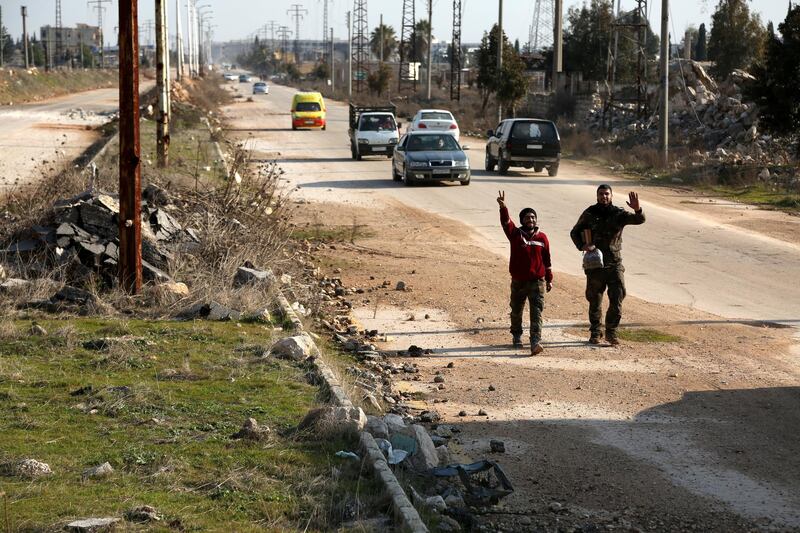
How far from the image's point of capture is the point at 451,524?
6266mm

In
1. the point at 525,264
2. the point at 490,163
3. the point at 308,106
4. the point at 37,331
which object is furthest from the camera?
the point at 308,106

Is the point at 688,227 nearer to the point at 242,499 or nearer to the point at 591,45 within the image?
the point at 242,499

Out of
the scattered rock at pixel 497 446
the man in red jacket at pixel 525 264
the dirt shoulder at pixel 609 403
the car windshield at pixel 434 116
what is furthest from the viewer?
the car windshield at pixel 434 116

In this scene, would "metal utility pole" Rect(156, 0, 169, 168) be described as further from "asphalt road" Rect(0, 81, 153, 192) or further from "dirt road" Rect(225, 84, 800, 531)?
"dirt road" Rect(225, 84, 800, 531)

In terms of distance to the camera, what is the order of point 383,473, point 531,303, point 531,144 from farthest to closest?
point 531,144, point 531,303, point 383,473

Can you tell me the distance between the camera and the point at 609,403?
9422mm

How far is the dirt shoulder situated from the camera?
704 centimetres

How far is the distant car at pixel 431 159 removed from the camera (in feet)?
95.0

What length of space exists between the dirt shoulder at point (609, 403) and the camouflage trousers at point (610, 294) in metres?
0.32

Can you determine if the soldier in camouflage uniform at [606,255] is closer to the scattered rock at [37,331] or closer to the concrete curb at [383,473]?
the concrete curb at [383,473]

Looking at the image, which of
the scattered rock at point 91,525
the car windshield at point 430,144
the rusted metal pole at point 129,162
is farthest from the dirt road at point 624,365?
the car windshield at point 430,144

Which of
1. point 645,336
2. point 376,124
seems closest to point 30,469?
point 645,336

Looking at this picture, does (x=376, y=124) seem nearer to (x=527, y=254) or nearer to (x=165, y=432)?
(x=527, y=254)

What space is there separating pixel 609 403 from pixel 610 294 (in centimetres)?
260
